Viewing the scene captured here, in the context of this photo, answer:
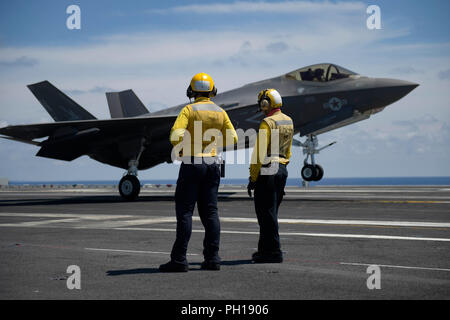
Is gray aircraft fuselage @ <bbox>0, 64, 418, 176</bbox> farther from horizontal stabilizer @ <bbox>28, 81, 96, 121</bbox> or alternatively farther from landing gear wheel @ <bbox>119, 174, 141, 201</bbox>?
horizontal stabilizer @ <bbox>28, 81, 96, 121</bbox>

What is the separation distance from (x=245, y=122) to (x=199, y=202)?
1416 cm

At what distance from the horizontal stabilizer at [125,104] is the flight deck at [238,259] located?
46.8 ft

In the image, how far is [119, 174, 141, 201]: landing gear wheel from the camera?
20.7 meters

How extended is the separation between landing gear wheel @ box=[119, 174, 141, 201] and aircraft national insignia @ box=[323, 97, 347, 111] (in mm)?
7866

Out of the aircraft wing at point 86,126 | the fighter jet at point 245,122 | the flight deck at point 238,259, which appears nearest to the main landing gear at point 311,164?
the fighter jet at point 245,122

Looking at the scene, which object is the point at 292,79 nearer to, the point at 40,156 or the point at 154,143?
the point at 154,143

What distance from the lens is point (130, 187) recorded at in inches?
816

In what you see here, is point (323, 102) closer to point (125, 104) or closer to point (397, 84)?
point (397, 84)

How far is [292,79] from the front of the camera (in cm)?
2061

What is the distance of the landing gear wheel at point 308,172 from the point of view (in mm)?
22016

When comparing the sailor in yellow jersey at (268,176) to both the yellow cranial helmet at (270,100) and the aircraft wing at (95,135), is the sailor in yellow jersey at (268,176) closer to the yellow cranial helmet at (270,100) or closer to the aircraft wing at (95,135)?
the yellow cranial helmet at (270,100)
